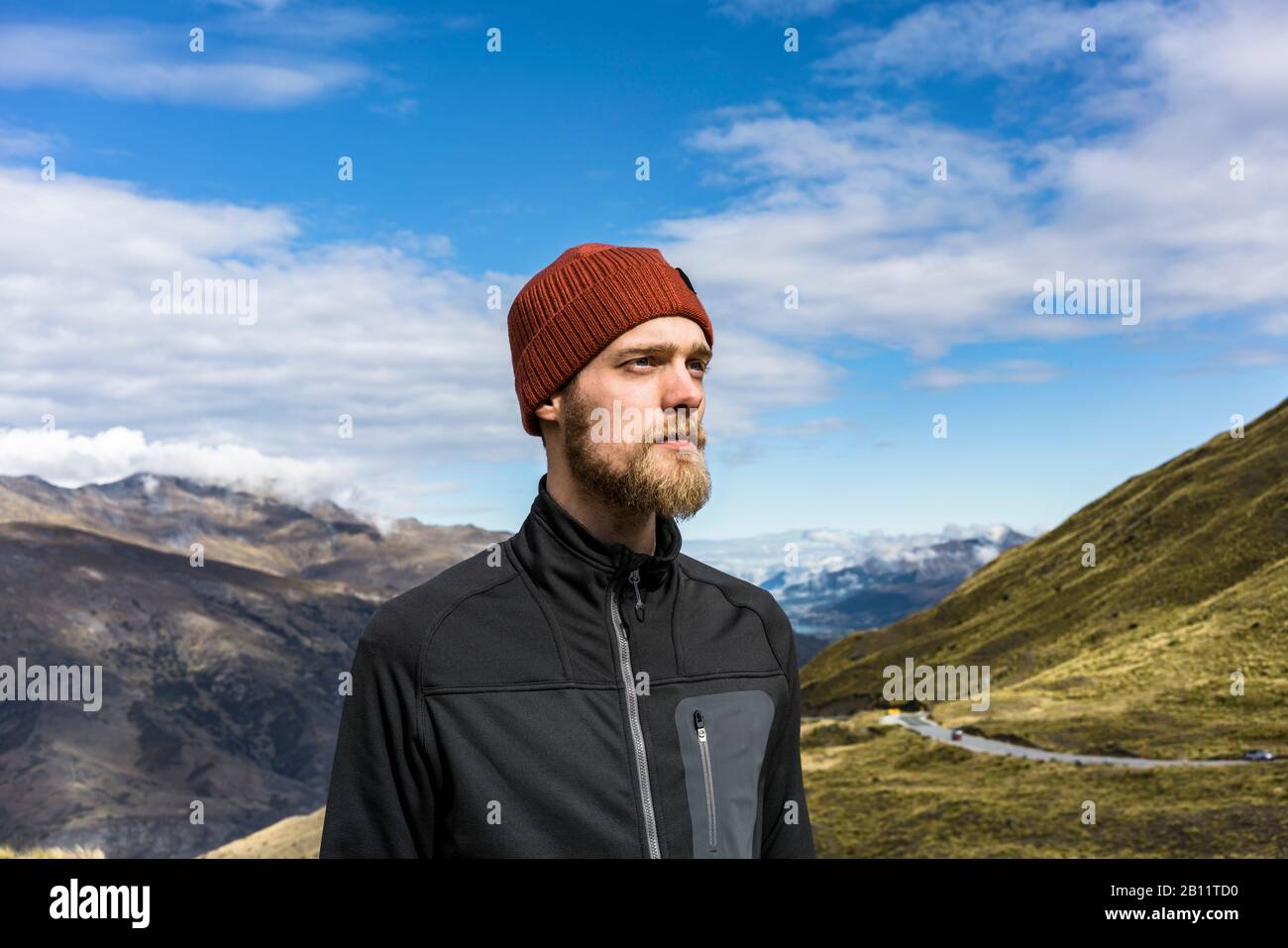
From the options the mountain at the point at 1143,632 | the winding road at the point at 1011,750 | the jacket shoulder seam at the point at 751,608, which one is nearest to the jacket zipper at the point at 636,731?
the jacket shoulder seam at the point at 751,608

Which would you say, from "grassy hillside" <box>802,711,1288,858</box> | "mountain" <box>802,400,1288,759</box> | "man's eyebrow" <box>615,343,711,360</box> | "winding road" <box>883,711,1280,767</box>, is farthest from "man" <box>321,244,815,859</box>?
"mountain" <box>802,400,1288,759</box>

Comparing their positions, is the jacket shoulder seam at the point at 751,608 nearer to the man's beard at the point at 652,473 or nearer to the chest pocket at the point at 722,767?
the chest pocket at the point at 722,767

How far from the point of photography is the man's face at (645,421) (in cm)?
455

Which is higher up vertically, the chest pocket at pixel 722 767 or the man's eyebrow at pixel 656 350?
the man's eyebrow at pixel 656 350

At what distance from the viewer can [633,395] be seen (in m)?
4.73

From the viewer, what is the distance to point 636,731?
4.59 m

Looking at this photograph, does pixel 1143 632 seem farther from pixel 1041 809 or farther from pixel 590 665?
pixel 590 665

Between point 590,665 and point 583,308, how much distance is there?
63.7 inches

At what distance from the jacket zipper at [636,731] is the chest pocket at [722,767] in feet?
0.63

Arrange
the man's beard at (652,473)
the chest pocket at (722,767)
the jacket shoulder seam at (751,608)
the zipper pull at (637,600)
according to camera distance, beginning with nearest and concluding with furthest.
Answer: the man's beard at (652,473)
the chest pocket at (722,767)
the zipper pull at (637,600)
the jacket shoulder seam at (751,608)
